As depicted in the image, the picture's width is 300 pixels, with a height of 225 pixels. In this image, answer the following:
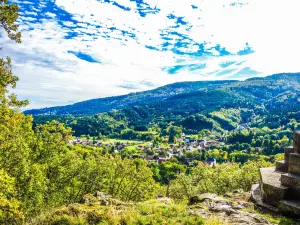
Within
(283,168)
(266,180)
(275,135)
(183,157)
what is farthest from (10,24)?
(275,135)

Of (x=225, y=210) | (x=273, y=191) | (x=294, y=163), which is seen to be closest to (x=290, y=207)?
(x=273, y=191)

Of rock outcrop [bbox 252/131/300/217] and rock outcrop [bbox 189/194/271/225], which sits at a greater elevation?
rock outcrop [bbox 252/131/300/217]

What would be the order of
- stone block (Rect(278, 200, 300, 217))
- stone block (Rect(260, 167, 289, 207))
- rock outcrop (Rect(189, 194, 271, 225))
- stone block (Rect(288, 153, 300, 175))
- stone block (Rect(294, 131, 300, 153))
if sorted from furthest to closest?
1. stone block (Rect(294, 131, 300, 153))
2. stone block (Rect(288, 153, 300, 175))
3. stone block (Rect(260, 167, 289, 207))
4. stone block (Rect(278, 200, 300, 217))
5. rock outcrop (Rect(189, 194, 271, 225))

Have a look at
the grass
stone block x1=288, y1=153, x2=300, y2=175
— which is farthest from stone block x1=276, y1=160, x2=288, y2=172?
the grass

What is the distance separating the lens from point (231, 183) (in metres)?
33.7

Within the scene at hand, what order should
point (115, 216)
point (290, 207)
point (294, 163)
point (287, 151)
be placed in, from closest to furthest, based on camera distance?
point (115, 216) < point (290, 207) < point (294, 163) < point (287, 151)

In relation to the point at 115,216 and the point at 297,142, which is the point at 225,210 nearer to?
the point at 297,142

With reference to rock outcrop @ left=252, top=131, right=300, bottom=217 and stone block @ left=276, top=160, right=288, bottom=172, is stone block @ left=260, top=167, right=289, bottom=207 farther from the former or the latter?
stone block @ left=276, top=160, right=288, bottom=172

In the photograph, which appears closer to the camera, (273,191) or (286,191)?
(286,191)

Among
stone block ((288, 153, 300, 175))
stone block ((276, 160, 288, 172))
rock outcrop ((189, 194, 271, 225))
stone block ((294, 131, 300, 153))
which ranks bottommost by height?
rock outcrop ((189, 194, 271, 225))

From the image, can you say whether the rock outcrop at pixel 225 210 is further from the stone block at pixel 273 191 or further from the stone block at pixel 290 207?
the stone block at pixel 290 207

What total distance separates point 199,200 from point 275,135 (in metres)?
194

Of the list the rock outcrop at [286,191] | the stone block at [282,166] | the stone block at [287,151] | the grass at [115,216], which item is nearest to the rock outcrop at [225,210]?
the grass at [115,216]

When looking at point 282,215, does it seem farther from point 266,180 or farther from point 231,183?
point 231,183
